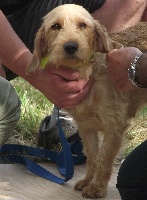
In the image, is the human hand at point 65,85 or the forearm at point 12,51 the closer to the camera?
the human hand at point 65,85

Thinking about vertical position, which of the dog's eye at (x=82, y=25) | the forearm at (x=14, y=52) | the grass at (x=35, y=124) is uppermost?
the dog's eye at (x=82, y=25)

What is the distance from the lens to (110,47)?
3.38m

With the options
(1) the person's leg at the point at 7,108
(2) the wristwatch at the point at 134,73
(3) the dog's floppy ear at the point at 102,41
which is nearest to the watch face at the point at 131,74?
(2) the wristwatch at the point at 134,73

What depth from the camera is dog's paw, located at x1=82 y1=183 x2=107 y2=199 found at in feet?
11.6

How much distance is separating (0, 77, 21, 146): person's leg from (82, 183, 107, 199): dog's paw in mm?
824

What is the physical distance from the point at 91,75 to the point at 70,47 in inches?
14.1

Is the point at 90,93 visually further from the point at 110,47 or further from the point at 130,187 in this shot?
the point at 130,187

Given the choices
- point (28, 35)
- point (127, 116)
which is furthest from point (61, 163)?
point (28, 35)

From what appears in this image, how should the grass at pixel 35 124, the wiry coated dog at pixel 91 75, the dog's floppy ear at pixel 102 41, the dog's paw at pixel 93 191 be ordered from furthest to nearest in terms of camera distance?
the grass at pixel 35 124, the dog's paw at pixel 93 191, the dog's floppy ear at pixel 102 41, the wiry coated dog at pixel 91 75

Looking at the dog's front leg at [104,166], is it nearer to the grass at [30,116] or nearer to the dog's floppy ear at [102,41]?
the dog's floppy ear at [102,41]

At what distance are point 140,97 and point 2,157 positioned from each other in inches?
43.3

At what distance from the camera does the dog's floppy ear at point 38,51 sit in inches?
133

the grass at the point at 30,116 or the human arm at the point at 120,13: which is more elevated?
the human arm at the point at 120,13

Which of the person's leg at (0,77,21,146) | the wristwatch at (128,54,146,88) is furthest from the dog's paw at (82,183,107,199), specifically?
the person's leg at (0,77,21,146)
